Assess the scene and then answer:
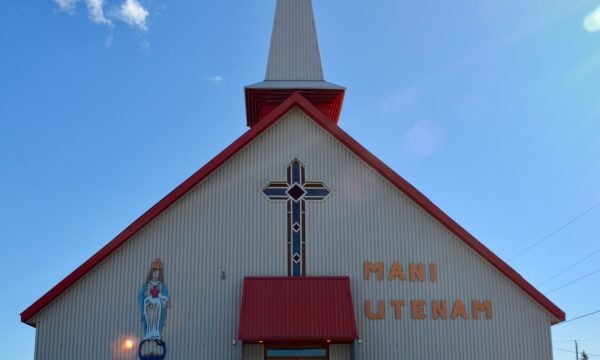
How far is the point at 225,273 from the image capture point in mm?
23141

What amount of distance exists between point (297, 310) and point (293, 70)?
11.6m

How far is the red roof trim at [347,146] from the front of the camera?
74.4 ft

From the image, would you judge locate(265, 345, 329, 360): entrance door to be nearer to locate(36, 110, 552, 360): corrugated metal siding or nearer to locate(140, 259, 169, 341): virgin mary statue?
locate(36, 110, 552, 360): corrugated metal siding

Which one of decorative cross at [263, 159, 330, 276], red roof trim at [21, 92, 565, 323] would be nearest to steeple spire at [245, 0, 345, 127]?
red roof trim at [21, 92, 565, 323]

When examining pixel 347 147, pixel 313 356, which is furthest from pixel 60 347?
pixel 347 147

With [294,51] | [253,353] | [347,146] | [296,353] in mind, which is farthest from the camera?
[294,51]

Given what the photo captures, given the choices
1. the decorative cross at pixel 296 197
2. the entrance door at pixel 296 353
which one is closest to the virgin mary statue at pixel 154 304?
the entrance door at pixel 296 353

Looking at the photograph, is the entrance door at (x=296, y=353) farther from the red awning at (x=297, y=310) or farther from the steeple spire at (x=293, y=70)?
the steeple spire at (x=293, y=70)

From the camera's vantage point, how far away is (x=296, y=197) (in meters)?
24.1

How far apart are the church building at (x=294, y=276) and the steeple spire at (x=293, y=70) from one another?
3.50 m

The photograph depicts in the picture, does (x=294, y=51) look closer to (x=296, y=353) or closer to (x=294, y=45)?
(x=294, y=45)

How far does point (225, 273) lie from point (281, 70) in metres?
10.3

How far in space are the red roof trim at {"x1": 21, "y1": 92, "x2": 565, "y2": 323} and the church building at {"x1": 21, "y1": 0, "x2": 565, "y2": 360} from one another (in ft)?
0.14

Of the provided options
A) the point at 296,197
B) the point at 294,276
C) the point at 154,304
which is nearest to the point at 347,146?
the point at 296,197
